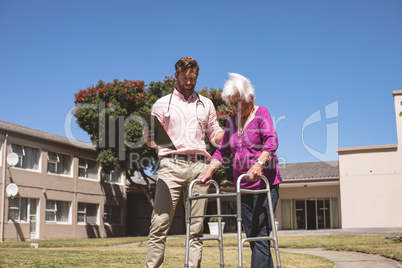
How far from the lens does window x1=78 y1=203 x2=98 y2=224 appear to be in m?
27.6

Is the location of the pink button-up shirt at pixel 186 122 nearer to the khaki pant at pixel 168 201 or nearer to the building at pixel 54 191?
the khaki pant at pixel 168 201

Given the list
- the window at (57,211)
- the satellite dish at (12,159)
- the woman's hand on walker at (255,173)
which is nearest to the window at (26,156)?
the satellite dish at (12,159)

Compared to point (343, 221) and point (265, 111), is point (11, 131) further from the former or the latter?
point (265, 111)

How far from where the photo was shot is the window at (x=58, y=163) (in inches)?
1000

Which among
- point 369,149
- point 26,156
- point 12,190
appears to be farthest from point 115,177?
point 369,149

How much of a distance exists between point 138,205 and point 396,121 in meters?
18.0

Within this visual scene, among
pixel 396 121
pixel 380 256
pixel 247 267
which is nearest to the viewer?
pixel 247 267

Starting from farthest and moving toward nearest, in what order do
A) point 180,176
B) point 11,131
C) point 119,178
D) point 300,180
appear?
1. point 119,178
2. point 300,180
3. point 11,131
4. point 180,176

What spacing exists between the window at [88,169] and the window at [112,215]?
2450 millimetres

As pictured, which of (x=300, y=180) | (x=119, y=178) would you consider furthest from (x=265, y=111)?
(x=119, y=178)

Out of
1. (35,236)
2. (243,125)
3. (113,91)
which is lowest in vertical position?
(35,236)

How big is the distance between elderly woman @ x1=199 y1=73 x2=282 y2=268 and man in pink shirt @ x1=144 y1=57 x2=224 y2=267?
1.45 ft

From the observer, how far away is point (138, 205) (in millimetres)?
33375

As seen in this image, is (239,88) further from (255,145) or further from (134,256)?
(134,256)
